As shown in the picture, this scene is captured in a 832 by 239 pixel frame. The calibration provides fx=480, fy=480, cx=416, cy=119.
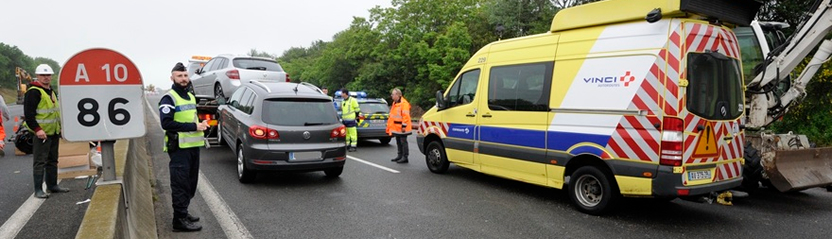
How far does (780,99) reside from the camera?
7879 millimetres

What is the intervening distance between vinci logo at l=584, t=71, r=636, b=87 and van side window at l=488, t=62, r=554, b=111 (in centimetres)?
65

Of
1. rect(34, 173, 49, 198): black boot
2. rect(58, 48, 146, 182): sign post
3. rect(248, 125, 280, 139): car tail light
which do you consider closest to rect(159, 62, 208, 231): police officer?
rect(58, 48, 146, 182): sign post

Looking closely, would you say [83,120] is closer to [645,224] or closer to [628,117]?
[628,117]

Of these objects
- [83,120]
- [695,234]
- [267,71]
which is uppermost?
[267,71]

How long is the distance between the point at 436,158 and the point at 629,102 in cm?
393

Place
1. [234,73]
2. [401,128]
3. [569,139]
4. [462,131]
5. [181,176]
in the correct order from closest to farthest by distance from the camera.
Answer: [181,176] → [569,139] → [462,131] → [401,128] → [234,73]

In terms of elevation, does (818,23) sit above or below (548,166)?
above

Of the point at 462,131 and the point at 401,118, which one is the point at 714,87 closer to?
the point at 462,131

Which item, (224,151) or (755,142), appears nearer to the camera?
(755,142)

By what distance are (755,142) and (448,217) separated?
4803 millimetres

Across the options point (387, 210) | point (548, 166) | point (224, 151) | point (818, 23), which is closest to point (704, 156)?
point (548, 166)

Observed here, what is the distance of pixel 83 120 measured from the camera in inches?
139

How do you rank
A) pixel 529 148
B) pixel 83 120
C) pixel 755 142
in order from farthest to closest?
pixel 755 142
pixel 529 148
pixel 83 120

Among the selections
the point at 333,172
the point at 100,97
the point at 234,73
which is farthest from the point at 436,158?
the point at 100,97
